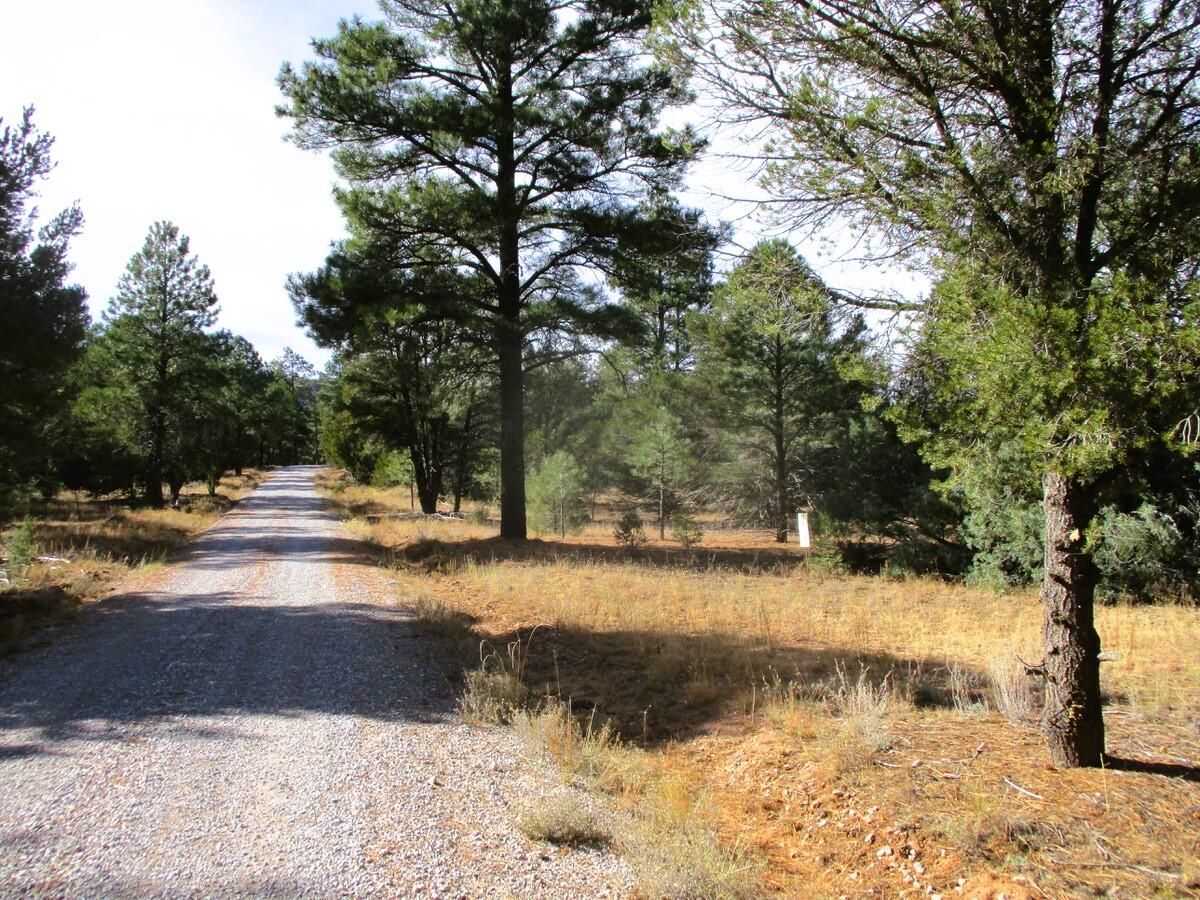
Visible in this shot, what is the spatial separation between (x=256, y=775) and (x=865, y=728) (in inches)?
151

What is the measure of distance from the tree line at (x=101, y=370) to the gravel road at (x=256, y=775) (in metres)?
3.27

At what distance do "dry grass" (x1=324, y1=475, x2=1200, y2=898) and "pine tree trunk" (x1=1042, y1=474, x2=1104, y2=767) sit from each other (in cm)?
16

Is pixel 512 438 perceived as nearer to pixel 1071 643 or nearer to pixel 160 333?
pixel 1071 643

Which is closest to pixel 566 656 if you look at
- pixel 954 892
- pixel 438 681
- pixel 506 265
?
pixel 438 681

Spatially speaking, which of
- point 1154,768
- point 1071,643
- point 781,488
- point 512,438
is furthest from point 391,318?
point 781,488

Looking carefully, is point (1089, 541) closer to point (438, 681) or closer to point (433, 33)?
point (438, 681)

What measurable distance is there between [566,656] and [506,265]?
1034 centimetres

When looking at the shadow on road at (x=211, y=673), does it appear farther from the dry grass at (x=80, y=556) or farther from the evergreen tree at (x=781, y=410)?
the evergreen tree at (x=781, y=410)

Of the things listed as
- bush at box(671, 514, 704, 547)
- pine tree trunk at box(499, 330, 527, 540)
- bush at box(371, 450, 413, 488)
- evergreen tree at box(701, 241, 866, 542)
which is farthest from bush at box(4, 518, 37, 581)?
bush at box(371, 450, 413, 488)

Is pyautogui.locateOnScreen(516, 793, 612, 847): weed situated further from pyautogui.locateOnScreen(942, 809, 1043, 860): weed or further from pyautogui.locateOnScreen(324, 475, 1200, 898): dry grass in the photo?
pyautogui.locateOnScreen(942, 809, 1043, 860): weed

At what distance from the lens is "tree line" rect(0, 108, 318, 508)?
851cm

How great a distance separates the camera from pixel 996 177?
12.4 feet

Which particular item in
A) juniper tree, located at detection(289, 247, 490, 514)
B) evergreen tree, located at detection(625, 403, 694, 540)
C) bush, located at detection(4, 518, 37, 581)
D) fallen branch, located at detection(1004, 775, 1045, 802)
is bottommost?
fallen branch, located at detection(1004, 775, 1045, 802)

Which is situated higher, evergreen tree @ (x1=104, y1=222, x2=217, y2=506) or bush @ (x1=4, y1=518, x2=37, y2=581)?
evergreen tree @ (x1=104, y1=222, x2=217, y2=506)
